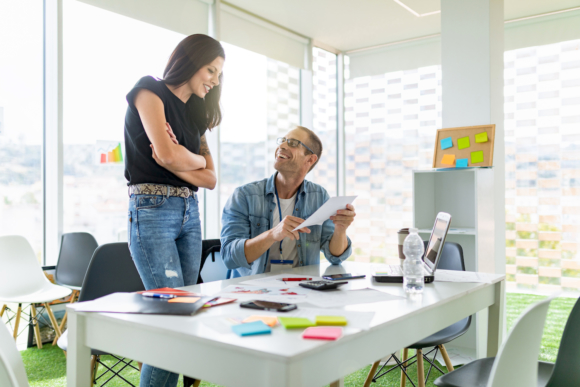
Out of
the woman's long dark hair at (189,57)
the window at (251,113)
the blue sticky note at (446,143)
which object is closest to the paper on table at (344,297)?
the woman's long dark hair at (189,57)

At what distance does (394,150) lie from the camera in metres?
5.98

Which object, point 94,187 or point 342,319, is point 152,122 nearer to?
point 342,319

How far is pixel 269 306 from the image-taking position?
1242mm

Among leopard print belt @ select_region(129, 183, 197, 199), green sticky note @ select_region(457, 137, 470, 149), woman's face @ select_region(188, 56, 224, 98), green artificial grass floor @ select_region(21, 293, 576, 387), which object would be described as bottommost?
green artificial grass floor @ select_region(21, 293, 576, 387)

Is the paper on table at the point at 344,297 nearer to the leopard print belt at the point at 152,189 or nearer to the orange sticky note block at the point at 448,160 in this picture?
the leopard print belt at the point at 152,189

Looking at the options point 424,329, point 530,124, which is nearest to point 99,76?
point 424,329

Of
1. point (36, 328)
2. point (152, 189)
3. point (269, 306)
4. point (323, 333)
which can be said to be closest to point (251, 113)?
point (36, 328)

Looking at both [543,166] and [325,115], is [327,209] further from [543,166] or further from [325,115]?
[325,115]

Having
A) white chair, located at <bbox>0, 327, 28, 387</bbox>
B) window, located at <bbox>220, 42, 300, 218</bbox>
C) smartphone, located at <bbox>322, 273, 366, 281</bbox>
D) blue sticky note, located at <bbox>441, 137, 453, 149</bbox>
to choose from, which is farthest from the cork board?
white chair, located at <bbox>0, 327, 28, 387</bbox>

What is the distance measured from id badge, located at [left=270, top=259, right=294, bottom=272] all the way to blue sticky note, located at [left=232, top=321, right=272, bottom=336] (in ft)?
3.63

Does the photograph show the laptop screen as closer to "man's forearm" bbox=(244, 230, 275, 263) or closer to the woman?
"man's forearm" bbox=(244, 230, 275, 263)

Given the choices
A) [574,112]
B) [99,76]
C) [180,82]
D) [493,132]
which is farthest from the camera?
[574,112]

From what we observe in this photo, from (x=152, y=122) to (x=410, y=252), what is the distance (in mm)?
1019

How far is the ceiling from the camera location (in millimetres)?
4770
